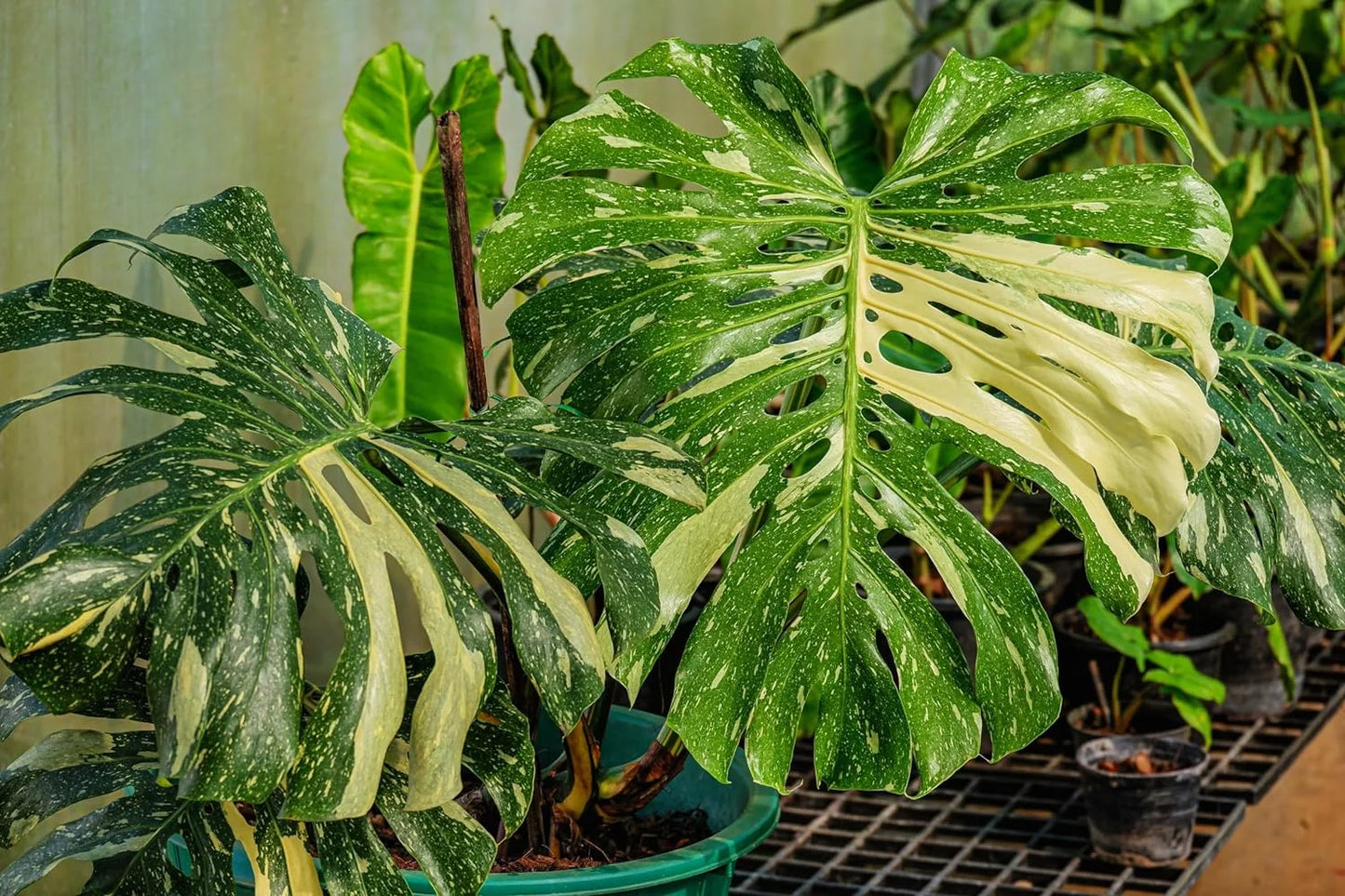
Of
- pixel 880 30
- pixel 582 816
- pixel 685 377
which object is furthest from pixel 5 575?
pixel 880 30

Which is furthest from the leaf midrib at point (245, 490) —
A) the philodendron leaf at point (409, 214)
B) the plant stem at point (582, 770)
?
the philodendron leaf at point (409, 214)

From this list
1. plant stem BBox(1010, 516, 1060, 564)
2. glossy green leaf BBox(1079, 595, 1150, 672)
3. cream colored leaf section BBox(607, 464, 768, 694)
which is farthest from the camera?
plant stem BBox(1010, 516, 1060, 564)

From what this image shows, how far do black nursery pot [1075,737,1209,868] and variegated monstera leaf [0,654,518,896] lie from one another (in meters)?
0.94

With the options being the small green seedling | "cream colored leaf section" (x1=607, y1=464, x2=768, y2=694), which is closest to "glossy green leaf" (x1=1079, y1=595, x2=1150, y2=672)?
the small green seedling

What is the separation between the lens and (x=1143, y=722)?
1865 millimetres

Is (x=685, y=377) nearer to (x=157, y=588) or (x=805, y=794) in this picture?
(x=157, y=588)

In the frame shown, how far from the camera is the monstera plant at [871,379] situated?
0.88 meters

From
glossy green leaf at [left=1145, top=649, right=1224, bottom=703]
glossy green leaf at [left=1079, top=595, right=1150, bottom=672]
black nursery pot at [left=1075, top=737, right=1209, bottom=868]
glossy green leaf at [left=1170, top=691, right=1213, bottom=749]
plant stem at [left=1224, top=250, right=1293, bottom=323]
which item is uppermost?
plant stem at [left=1224, top=250, right=1293, bottom=323]

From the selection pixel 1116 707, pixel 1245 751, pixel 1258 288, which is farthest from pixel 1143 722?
pixel 1258 288

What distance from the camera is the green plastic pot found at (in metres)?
0.91

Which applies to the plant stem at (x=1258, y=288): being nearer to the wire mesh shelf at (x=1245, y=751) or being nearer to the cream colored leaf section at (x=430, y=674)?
the wire mesh shelf at (x=1245, y=751)

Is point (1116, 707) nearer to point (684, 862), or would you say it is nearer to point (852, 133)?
point (852, 133)

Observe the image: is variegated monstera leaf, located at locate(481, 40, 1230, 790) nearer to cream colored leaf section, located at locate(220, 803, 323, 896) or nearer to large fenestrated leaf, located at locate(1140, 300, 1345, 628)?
large fenestrated leaf, located at locate(1140, 300, 1345, 628)

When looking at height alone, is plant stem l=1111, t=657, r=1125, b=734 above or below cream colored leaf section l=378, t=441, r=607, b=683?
below
